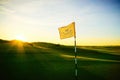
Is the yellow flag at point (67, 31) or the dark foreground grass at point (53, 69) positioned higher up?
the yellow flag at point (67, 31)

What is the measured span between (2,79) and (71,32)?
3958 millimetres

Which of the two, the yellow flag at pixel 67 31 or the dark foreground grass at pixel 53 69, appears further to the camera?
the dark foreground grass at pixel 53 69

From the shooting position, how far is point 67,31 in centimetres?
770

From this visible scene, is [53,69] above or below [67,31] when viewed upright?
below

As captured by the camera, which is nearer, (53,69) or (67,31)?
(67,31)

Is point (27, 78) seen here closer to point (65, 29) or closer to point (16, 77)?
point (16, 77)

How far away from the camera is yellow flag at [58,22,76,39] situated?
301 inches

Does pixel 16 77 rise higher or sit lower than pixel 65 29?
lower

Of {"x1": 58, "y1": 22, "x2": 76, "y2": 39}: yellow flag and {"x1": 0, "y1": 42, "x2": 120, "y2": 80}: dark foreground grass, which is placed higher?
{"x1": 58, "y1": 22, "x2": 76, "y2": 39}: yellow flag

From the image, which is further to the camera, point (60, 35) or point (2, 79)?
point (60, 35)

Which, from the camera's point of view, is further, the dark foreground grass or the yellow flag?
the dark foreground grass

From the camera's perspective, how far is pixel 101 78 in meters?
7.76

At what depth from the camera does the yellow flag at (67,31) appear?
7.63 metres

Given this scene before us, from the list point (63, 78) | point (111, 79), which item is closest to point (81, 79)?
point (63, 78)
